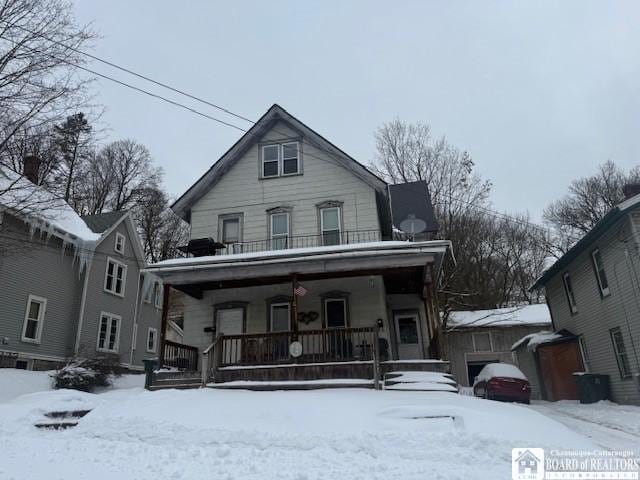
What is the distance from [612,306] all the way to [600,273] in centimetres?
129

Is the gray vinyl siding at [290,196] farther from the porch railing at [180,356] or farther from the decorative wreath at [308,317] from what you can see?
the porch railing at [180,356]

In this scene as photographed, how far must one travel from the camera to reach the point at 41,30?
1171 cm

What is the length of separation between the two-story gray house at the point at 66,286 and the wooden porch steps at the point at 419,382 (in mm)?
A: 10356

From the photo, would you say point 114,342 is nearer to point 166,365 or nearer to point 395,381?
point 166,365

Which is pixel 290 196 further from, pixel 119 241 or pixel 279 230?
pixel 119 241

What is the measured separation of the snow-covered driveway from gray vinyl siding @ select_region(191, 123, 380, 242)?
7611 millimetres

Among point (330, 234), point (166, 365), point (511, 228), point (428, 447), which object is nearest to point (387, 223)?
point (330, 234)

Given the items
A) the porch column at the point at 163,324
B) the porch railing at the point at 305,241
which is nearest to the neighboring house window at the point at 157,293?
the porch railing at the point at 305,241

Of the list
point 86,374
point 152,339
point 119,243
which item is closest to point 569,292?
point 86,374

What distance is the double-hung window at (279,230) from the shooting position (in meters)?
15.3

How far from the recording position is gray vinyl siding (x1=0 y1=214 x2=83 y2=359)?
53.9 feet

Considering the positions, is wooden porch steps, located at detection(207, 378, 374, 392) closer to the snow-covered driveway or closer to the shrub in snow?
the snow-covered driveway

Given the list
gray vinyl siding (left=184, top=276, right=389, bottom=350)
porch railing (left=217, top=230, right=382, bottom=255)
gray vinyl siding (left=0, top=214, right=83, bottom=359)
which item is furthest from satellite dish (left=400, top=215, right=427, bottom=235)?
gray vinyl siding (left=0, top=214, right=83, bottom=359)

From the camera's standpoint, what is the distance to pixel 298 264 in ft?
40.3
